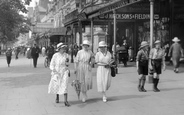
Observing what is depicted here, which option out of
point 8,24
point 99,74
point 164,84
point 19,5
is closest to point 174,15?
point 164,84

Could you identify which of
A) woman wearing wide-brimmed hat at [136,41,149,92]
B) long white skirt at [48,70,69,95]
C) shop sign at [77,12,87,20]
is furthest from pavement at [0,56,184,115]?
shop sign at [77,12,87,20]

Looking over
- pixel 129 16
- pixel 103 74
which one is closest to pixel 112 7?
pixel 129 16

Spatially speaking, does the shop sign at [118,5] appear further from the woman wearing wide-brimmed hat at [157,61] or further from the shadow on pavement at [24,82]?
the shadow on pavement at [24,82]

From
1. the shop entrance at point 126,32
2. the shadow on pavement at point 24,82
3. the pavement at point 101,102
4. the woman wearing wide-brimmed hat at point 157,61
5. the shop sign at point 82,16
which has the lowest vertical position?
the pavement at point 101,102

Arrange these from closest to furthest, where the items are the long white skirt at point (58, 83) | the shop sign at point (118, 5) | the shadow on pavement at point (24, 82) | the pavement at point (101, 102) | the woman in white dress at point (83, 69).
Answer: the pavement at point (101, 102)
the long white skirt at point (58, 83)
the woman in white dress at point (83, 69)
the shadow on pavement at point (24, 82)
the shop sign at point (118, 5)

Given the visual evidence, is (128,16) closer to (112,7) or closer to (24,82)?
(112,7)

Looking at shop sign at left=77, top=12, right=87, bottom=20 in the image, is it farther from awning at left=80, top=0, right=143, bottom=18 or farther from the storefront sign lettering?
the storefront sign lettering

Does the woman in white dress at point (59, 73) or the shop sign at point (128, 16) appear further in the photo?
the shop sign at point (128, 16)

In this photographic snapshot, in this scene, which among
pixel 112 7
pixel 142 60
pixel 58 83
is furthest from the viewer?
pixel 112 7

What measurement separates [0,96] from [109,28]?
17.2 meters

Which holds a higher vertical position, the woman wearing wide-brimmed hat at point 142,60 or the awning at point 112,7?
the awning at point 112,7

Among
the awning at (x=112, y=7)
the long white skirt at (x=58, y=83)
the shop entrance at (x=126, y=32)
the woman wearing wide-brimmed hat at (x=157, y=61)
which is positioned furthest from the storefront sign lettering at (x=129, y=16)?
the long white skirt at (x=58, y=83)

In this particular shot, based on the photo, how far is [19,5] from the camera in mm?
32969

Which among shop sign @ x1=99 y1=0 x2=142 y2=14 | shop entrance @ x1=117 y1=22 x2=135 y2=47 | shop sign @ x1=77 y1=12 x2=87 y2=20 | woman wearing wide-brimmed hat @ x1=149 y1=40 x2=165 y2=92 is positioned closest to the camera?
woman wearing wide-brimmed hat @ x1=149 y1=40 x2=165 y2=92
